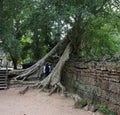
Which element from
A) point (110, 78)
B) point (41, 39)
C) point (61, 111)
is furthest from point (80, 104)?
point (41, 39)

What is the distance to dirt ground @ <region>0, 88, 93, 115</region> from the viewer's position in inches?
370

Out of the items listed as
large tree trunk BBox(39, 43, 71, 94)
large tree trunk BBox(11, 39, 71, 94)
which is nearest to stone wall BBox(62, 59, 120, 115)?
large tree trunk BBox(39, 43, 71, 94)

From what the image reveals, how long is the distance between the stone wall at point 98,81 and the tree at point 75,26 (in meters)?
1.09

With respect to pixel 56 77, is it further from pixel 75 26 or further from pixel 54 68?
pixel 75 26

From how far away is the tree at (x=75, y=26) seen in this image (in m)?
11.8

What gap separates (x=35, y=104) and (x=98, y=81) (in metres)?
2.79

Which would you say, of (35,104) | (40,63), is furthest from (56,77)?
(35,104)

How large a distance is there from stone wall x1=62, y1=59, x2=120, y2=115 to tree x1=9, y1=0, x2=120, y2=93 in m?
1.09

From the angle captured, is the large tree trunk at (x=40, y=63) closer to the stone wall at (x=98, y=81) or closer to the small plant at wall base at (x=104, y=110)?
the stone wall at (x=98, y=81)

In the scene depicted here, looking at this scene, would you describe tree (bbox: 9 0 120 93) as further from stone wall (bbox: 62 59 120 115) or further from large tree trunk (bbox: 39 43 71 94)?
stone wall (bbox: 62 59 120 115)

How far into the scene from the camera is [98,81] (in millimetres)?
10273

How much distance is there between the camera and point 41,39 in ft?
69.9

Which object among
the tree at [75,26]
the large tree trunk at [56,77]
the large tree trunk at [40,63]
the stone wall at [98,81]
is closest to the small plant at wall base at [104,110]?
the stone wall at [98,81]

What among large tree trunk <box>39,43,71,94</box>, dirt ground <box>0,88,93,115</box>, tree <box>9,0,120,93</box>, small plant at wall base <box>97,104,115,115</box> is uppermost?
tree <box>9,0,120,93</box>
